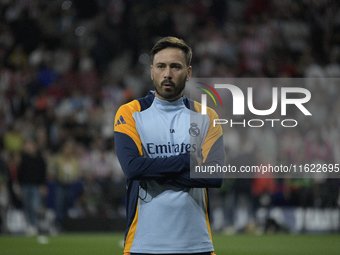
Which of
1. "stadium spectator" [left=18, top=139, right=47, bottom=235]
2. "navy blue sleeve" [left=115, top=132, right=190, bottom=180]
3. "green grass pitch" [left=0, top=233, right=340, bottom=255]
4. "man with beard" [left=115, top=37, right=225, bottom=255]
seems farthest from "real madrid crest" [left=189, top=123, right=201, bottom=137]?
"stadium spectator" [left=18, top=139, right=47, bottom=235]

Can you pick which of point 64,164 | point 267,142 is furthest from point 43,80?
point 267,142

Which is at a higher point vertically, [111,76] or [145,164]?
[111,76]

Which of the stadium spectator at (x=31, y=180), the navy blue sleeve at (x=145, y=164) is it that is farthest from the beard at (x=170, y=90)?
the stadium spectator at (x=31, y=180)

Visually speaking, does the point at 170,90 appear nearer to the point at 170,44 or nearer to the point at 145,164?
the point at 170,44

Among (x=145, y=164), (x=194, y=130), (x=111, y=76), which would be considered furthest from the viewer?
(x=111, y=76)

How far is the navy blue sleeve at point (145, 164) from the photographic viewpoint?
3.22 meters

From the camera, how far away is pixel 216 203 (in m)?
13.7

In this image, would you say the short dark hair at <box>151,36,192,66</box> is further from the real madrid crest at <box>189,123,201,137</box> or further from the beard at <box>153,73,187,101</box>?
the real madrid crest at <box>189,123,201,137</box>

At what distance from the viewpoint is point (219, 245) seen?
10.5 meters

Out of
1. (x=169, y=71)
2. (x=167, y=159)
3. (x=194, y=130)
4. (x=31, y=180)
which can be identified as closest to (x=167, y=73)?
(x=169, y=71)

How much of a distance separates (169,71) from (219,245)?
7683mm

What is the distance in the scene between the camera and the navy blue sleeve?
3.22m

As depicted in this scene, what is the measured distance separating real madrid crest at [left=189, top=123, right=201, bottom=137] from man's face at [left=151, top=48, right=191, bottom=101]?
0.23 meters

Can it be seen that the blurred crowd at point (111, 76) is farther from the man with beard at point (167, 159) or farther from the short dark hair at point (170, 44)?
the short dark hair at point (170, 44)
